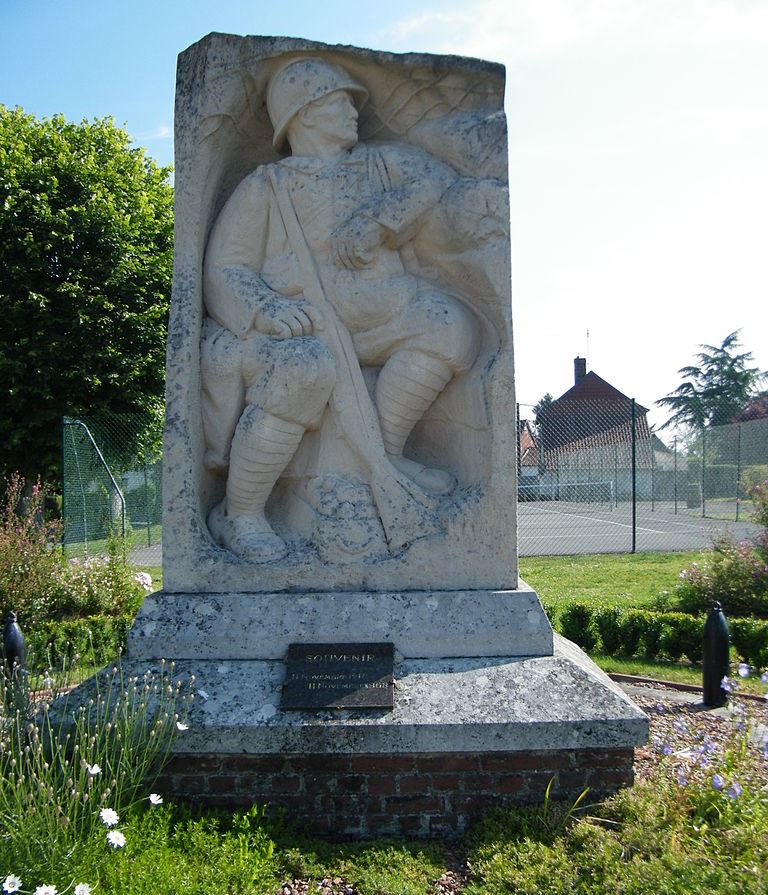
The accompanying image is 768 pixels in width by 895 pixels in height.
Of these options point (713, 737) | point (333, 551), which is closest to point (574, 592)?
point (713, 737)

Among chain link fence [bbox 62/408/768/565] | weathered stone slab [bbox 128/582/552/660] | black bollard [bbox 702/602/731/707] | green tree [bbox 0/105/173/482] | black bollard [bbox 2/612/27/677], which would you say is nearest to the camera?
weathered stone slab [bbox 128/582/552/660]

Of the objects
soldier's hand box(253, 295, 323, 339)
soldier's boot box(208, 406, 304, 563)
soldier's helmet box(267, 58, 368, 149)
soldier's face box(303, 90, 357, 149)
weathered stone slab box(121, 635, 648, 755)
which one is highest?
soldier's helmet box(267, 58, 368, 149)

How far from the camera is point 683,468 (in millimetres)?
15555

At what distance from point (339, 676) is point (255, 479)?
1.08 meters

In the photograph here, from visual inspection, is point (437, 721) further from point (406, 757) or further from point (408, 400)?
point (408, 400)

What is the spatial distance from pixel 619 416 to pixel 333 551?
1119 centimetres

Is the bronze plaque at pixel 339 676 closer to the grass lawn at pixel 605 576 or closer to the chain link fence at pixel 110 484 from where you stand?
the grass lawn at pixel 605 576

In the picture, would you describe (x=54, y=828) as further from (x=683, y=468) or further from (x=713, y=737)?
(x=683, y=468)

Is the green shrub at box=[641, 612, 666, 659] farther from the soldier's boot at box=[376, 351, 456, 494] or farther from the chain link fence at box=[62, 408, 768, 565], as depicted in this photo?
the chain link fence at box=[62, 408, 768, 565]

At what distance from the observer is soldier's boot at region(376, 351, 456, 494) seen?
3.80 meters

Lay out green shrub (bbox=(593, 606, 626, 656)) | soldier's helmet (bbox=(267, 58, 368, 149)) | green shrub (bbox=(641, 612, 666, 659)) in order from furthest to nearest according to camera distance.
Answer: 1. green shrub (bbox=(593, 606, 626, 656))
2. green shrub (bbox=(641, 612, 666, 659))
3. soldier's helmet (bbox=(267, 58, 368, 149))

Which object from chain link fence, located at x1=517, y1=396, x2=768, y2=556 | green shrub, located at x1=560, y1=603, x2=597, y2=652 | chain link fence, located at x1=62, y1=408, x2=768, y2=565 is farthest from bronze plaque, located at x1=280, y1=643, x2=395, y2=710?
chain link fence, located at x1=517, y1=396, x2=768, y2=556

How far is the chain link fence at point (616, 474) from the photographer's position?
13.5m

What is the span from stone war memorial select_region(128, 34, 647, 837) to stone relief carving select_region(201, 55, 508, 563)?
1 cm
